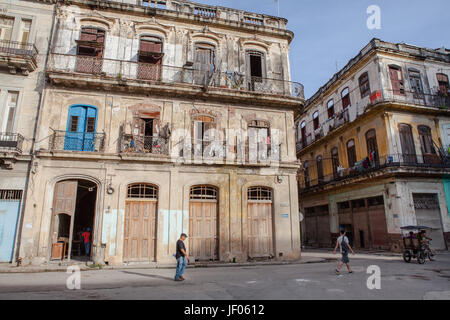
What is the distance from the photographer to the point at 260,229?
46.8ft

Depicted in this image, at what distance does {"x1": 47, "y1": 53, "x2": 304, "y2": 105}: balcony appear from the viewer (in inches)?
538

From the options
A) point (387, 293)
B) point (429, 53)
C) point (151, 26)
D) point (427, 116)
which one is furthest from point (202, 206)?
point (429, 53)

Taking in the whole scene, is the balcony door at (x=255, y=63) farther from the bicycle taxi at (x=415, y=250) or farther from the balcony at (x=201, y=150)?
the bicycle taxi at (x=415, y=250)

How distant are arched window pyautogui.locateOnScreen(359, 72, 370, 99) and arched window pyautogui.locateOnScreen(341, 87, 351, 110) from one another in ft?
4.78

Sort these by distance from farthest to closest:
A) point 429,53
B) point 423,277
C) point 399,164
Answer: point 429,53, point 399,164, point 423,277

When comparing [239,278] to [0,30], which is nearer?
[239,278]

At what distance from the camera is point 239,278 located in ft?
30.6

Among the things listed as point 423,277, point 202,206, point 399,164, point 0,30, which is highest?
point 0,30

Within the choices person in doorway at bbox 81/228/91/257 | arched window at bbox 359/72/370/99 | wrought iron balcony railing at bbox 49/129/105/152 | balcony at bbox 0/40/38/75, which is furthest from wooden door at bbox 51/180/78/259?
arched window at bbox 359/72/370/99

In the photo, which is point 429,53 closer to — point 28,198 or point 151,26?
point 151,26

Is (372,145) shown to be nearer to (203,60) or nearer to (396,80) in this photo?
(396,80)

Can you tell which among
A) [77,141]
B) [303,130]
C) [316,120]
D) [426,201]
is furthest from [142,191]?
[303,130]

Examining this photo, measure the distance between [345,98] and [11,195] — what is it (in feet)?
72.9
